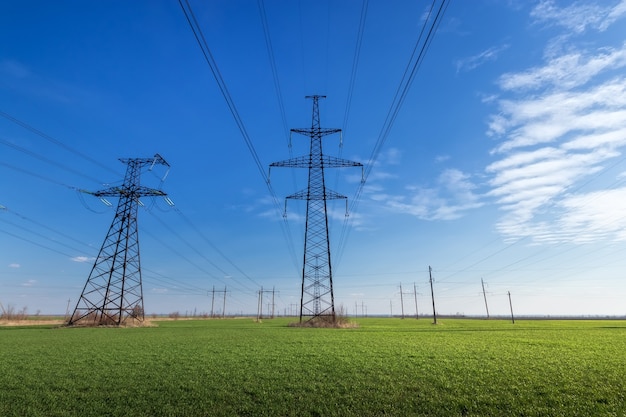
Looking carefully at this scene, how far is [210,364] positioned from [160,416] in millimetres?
4539

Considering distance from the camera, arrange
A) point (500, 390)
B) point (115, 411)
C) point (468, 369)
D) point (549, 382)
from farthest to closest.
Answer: point (468, 369)
point (549, 382)
point (500, 390)
point (115, 411)

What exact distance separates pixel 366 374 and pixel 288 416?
350 cm

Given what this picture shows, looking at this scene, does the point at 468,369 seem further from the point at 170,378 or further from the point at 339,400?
the point at 170,378

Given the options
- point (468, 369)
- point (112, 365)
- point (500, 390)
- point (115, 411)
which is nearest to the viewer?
point (115, 411)

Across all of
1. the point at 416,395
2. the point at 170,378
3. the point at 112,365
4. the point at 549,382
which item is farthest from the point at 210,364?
the point at 549,382

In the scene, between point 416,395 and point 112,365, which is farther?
point 112,365

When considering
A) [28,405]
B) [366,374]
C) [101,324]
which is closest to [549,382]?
[366,374]

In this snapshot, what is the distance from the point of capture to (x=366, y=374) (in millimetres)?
8352

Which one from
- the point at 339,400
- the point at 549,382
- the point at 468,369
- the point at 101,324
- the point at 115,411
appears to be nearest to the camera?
the point at 115,411

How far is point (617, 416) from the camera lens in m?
5.25

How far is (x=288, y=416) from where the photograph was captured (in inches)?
217

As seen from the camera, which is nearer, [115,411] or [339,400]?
[115,411]

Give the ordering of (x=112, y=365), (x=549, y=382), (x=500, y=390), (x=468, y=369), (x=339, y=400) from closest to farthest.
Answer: (x=339, y=400) < (x=500, y=390) < (x=549, y=382) < (x=468, y=369) < (x=112, y=365)

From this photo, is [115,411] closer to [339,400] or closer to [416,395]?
[339,400]
